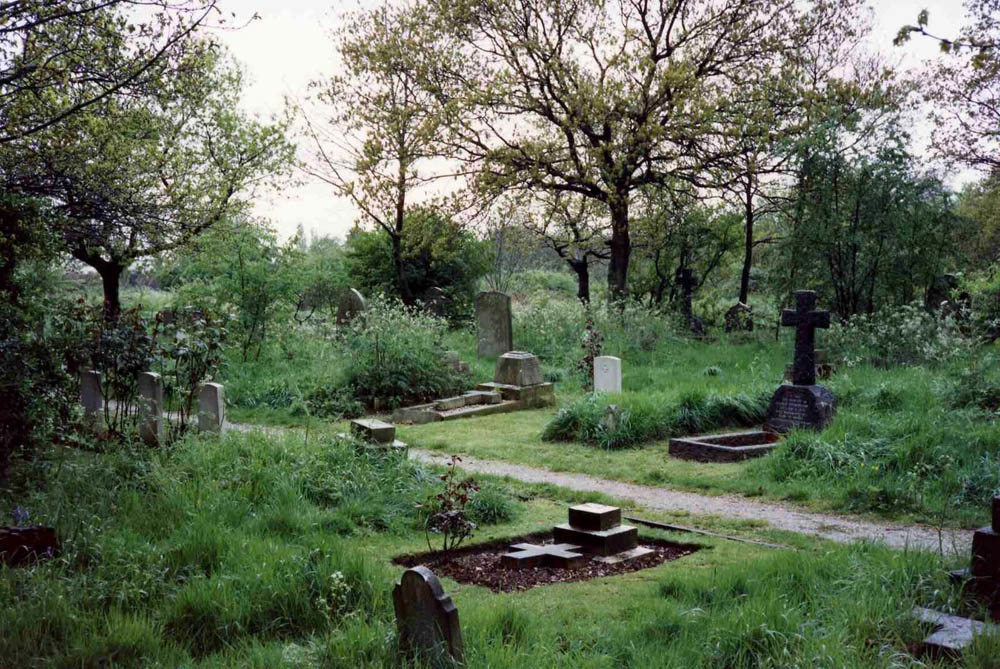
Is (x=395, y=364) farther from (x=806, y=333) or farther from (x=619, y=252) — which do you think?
(x=619, y=252)

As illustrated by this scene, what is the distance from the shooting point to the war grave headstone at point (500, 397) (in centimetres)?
1330

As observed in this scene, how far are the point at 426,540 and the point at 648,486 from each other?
121 inches

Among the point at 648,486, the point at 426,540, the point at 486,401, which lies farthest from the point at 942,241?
the point at 426,540

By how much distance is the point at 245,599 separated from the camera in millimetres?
4617

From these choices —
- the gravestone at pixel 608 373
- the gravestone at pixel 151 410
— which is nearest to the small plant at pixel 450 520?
the gravestone at pixel 151 410

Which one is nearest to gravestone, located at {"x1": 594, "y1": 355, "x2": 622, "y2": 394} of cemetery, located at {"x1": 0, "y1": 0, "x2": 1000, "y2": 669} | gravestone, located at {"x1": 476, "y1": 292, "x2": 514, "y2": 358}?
cemetery, located at {"x1": 0, "y1": 0, "x2": 1000, "y2": 669}

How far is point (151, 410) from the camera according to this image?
9.06 m

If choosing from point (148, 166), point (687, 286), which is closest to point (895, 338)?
point (687, 286)

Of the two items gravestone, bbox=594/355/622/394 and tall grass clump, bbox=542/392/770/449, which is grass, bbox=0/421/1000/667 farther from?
gravestone, bbox=594/355/622/394

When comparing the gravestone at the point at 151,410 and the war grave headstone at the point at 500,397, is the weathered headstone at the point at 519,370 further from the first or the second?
the gravestone at the point at 151,410

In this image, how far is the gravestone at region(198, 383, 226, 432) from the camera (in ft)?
30.0

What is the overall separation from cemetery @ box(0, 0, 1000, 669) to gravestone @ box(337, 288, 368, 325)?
2052 millimetres

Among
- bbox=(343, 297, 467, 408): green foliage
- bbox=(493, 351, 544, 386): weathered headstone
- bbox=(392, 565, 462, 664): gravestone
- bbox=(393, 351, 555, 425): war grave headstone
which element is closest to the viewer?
bbox=(392, 565, 462, 664): gravestone

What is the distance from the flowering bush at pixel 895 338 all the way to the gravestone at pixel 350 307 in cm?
1037
